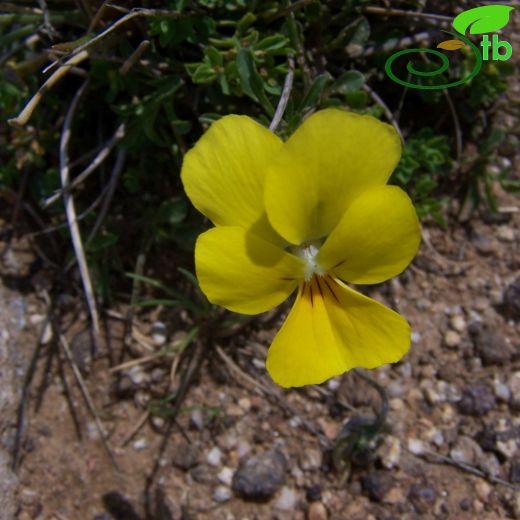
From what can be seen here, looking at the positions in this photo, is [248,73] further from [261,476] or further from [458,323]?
[261,476]

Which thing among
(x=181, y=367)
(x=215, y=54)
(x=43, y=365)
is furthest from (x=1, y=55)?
(x=181, y=367)

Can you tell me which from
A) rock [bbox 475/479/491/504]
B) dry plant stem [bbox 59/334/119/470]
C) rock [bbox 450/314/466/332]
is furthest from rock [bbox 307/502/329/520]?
rock [bbox 450/314/466/332]

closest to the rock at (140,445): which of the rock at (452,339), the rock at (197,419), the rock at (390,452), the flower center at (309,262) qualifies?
the rock at (197,419)

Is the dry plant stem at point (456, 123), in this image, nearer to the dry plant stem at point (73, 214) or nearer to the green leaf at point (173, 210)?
the green leaf at point (173, 210)

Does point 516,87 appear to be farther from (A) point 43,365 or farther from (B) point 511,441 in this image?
(A) point 43,365

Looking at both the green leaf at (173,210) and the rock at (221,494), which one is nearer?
the rock at (221,494)

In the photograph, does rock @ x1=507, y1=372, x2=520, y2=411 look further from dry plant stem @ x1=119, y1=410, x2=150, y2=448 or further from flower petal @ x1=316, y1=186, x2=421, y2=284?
dry plant stem @ x1=119, y1=410, x2=150, y2=448
